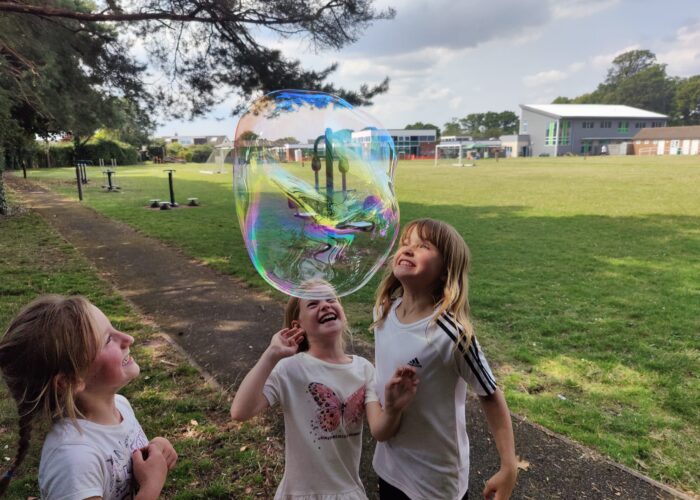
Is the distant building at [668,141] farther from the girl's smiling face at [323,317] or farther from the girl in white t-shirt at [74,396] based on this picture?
the girl in white t-shirt at [74,396]

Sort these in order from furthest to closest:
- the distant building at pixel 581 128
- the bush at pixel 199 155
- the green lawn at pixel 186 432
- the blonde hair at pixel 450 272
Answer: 1. the distant building at pixel 581 128
2. the bush at pixel 199 155
3. the green lawn at pixel 186 432
4. the blonde hair at pixel 450 272

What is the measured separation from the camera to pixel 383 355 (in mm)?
1905

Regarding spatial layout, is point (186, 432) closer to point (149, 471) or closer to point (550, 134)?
point (149, 471)

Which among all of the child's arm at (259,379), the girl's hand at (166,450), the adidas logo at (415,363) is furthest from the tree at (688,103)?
the girl's hand at (166,450)

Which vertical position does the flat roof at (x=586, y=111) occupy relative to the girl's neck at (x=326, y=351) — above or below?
above

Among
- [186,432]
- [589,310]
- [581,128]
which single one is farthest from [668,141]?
[186,432]

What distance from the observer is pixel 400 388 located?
1542 mm

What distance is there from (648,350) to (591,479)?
8.07 ft

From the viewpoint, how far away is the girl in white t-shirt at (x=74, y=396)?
1.36 meters

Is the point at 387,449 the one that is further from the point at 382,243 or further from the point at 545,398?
the point at 545,398

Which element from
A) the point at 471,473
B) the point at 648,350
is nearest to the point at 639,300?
the point at 648,350

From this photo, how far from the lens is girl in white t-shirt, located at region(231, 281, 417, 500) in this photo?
6.00 feet

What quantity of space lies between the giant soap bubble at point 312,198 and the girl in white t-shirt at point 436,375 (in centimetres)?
55

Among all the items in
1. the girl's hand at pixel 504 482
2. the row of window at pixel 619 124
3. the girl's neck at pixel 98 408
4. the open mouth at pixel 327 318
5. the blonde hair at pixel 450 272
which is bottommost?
the girl's hand at pixel 504 482
